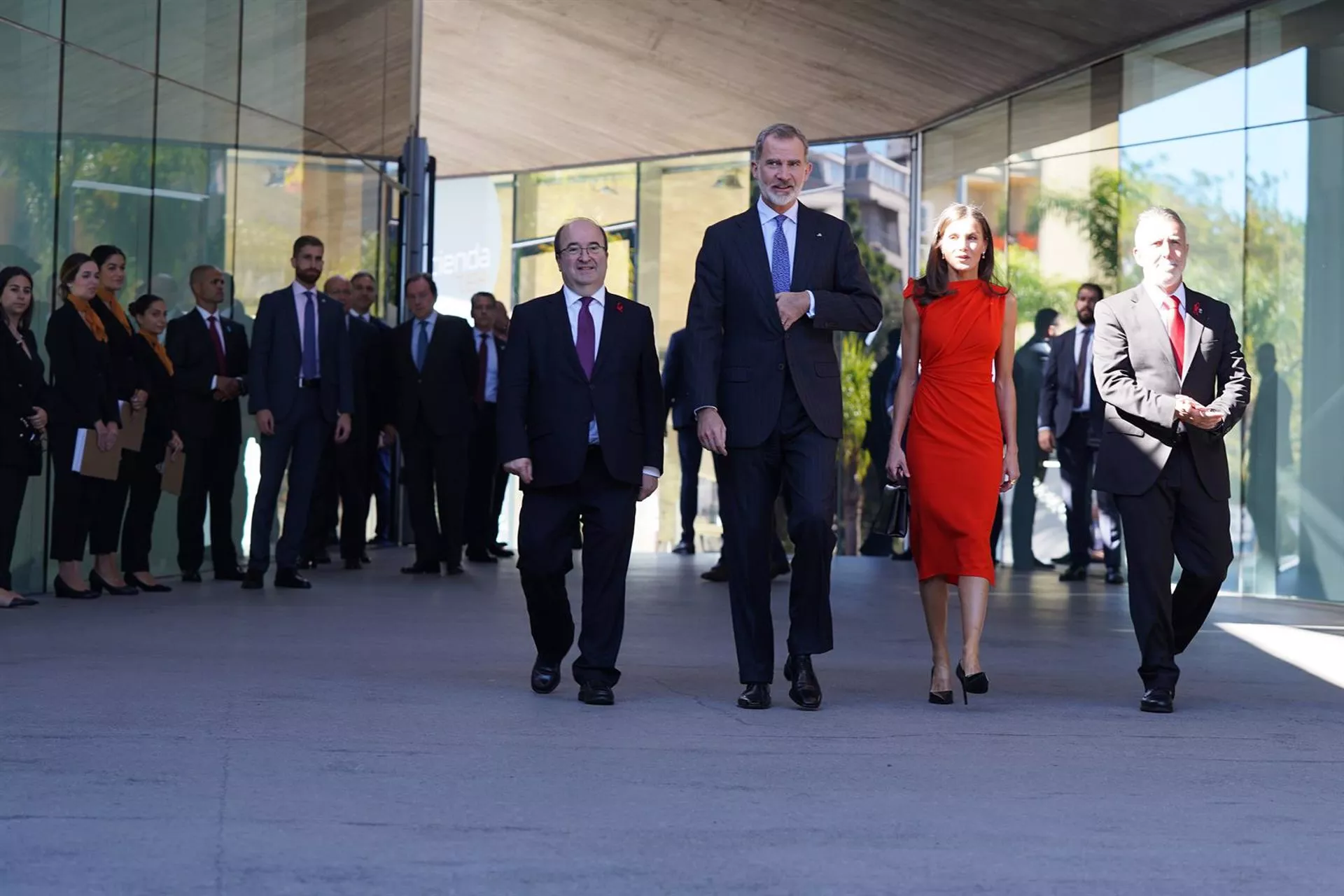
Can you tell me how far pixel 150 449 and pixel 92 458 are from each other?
85cm

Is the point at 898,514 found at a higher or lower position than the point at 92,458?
lower

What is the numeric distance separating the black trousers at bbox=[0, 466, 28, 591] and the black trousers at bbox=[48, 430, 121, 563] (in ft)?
1.11

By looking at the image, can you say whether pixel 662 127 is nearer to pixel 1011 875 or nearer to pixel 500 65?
pixel 500 65

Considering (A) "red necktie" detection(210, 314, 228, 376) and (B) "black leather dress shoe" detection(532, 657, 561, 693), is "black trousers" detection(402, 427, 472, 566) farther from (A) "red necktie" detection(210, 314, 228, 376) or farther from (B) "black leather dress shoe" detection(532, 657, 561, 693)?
(B) "black leather dress shoe" detection(532, 657, 561, 693)

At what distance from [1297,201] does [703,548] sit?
9.76 metres

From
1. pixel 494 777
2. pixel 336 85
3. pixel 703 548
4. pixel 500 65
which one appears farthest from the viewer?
pixel 703 548

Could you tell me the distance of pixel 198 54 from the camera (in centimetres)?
1278

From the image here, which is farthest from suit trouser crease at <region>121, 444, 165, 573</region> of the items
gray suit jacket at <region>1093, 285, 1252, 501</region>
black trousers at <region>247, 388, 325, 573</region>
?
gray suit jacket at <region>1093, 285, 1252, 501</region>

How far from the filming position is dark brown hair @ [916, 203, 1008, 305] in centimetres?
648

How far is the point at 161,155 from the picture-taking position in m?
12.2

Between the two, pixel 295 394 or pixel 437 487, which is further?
pixel 437 487

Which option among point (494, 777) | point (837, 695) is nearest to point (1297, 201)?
point (837, 695)

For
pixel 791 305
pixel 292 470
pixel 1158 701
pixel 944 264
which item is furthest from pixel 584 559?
pixel 292 470

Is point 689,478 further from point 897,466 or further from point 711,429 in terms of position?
point 711,429
